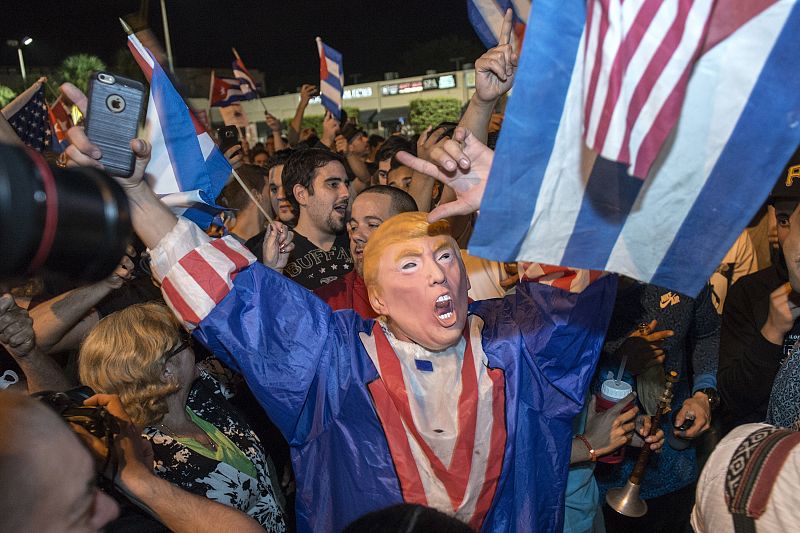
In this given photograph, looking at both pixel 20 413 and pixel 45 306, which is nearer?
pixel 20 413

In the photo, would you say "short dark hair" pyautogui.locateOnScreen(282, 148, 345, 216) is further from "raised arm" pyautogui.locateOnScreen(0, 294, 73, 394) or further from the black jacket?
the black jacket

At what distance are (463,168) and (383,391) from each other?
0.77 meters

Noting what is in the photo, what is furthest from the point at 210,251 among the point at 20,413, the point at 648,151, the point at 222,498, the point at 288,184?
the point at 288,184

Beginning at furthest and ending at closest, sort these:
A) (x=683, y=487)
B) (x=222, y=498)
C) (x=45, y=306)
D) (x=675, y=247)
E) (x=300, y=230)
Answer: (x=300, y=230)
(x=683, y=487)
(x=45, y=306)
(x=222, y=498)
(x=675, y=247)

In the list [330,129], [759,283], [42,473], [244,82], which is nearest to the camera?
[42,473]

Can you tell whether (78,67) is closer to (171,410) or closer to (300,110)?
(300,110)

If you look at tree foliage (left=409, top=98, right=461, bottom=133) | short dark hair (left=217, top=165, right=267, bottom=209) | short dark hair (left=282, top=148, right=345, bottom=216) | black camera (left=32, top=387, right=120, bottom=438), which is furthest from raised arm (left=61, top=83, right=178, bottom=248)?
tree foliage (left=409, top=98, right=461, bottom=133)

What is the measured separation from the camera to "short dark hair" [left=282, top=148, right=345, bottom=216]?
4082 millimetres

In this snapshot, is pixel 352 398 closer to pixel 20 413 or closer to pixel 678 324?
pixel 20 413

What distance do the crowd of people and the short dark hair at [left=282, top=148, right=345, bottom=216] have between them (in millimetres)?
1338

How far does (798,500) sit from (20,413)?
1.41m

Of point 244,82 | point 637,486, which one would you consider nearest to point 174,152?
point 637,486

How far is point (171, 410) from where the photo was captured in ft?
7.29

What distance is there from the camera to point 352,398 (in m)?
1.96
